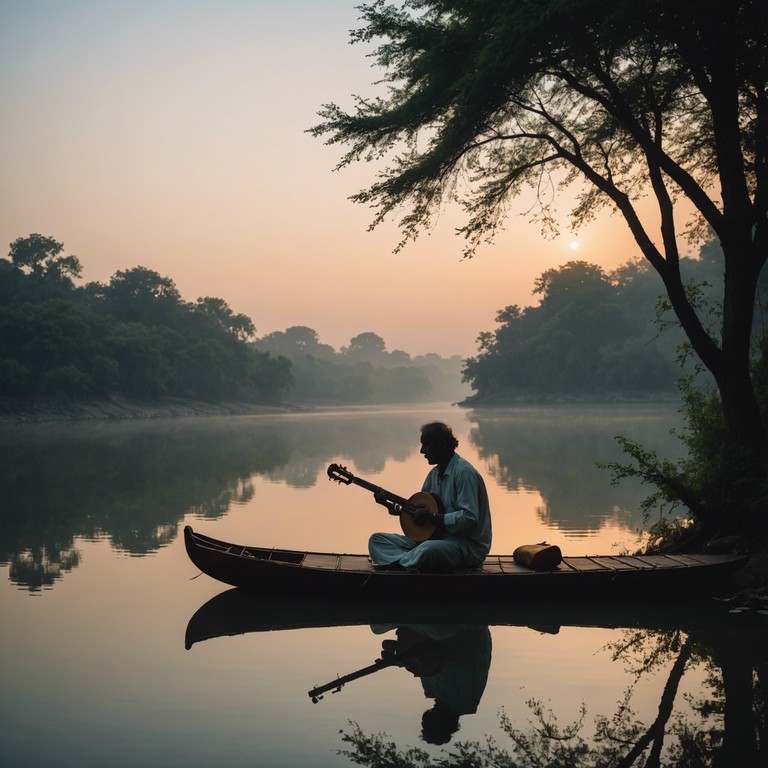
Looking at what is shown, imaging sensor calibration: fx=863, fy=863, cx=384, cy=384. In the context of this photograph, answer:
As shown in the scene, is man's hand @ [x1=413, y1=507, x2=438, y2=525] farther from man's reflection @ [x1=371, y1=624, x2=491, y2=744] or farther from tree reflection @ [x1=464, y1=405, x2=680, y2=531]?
tree reflection @ [x1=464, y1=405, x2=680, y2=531]

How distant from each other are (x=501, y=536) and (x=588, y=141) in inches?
244

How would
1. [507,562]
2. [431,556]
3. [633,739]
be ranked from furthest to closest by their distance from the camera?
[507,562] → [431,556] → [633,739]

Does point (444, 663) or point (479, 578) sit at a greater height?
point (479, 578)

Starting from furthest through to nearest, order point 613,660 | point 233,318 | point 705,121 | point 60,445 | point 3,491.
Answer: point 233,318
point 60,445
point 3,491
point 705,121
point 613,660

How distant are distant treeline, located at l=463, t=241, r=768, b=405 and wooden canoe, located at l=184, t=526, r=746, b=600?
A: 3111 inches

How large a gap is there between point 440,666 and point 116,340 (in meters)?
76.3

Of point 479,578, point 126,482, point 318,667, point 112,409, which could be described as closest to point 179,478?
point 126,482

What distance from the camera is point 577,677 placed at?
6.24m

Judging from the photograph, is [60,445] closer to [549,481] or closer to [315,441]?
[315,441]

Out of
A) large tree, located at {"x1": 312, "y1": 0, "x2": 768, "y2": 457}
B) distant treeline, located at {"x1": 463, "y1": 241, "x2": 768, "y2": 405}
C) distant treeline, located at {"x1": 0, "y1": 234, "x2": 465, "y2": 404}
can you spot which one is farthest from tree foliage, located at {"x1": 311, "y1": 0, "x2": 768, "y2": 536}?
distant treeline, located at {"x1": 463, "y1": 241, "x2": 768, "y2": 405}

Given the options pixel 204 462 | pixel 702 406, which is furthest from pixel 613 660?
pixel 204 462

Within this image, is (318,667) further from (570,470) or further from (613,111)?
(570,470)

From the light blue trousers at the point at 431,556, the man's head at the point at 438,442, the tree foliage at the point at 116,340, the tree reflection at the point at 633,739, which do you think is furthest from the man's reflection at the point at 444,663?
the tree foliage at the point at 116,340

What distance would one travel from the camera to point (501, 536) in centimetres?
1330
